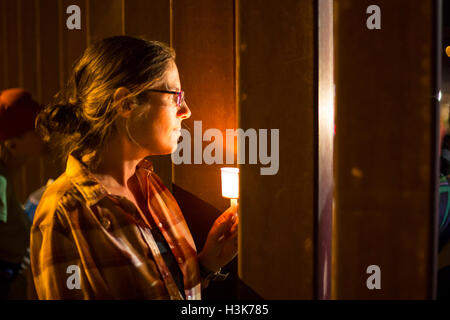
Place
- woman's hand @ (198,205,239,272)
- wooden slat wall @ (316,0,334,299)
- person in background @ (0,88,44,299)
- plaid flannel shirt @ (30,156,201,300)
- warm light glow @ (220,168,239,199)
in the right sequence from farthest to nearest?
person in background @ (0,88,44,299) < warm light glow @ (220,168,239,199) < woman's hand @ (198,205,239,272) < wooden slat wall @ (316,0,334,299) < plaid flannel shirt @ (30,156,201,300)

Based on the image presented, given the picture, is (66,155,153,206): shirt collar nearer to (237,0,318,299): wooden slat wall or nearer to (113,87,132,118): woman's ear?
(113,87,132,118): woman's ear

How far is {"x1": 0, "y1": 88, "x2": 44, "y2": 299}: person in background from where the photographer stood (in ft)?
→ 7.59

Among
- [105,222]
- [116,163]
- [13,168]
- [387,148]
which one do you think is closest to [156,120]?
[116,163]

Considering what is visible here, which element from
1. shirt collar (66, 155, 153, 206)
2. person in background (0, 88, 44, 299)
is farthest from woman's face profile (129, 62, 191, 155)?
person in background (0, 88, 44, 299)

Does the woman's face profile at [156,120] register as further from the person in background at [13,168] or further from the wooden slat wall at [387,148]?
the person in background at [13,168]

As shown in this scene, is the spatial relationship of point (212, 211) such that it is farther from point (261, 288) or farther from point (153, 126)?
point (153, 126)

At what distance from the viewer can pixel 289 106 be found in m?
1.24

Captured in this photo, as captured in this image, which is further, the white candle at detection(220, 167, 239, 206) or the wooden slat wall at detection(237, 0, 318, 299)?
the white candle at detection(220, 167, 239, 206)

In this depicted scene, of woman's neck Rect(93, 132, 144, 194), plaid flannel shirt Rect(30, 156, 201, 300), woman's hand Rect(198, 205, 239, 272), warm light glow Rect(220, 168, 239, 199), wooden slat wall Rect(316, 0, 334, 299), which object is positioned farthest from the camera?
warm light glow Rect(220, 168, 239, 199)

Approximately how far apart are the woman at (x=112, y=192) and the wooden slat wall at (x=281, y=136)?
0.29 metres

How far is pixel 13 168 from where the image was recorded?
2.47 meters

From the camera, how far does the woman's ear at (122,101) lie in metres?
1.25

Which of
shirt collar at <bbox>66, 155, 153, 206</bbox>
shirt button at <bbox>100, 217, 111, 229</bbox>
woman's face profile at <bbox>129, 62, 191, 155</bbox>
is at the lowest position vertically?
shirt button at <bbox>100, 217, 111, 229</bbox>

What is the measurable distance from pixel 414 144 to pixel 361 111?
20 centimetres
